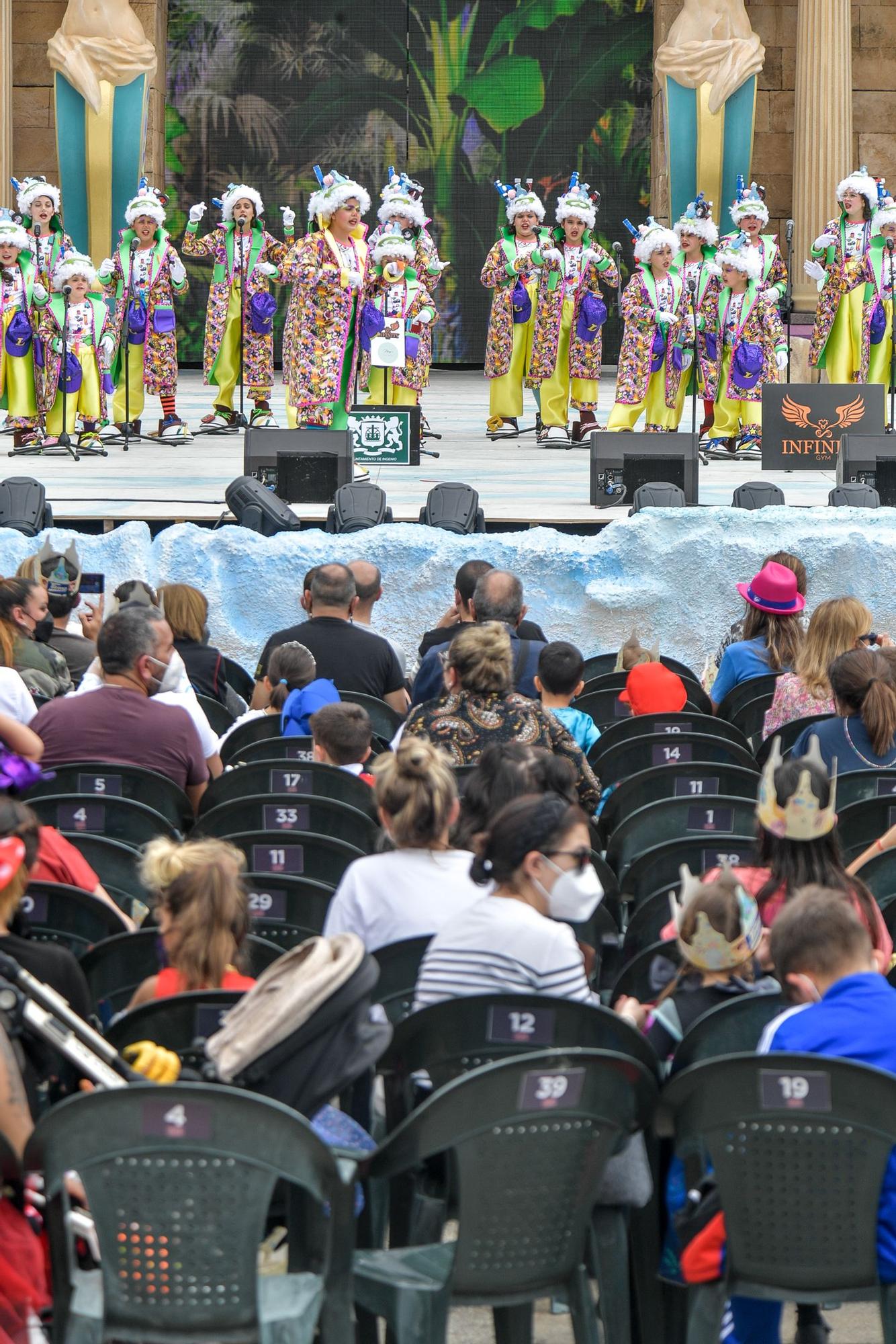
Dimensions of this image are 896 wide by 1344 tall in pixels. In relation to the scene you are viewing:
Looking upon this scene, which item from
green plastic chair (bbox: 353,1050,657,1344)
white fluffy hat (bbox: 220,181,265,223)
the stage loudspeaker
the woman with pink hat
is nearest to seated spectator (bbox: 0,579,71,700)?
the woman with pink hat

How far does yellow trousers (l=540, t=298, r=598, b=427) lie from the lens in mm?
12727

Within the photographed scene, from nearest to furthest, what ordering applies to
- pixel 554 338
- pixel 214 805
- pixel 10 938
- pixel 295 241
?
pixel 10 938
pixel 214 805
pixel 295 241
pixel 554 338

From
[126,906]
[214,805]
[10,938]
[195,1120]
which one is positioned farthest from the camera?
[214,805]

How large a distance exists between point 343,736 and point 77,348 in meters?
8.45

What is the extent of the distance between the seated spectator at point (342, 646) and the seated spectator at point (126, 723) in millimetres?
1164

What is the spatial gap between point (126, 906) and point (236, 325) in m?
9.85

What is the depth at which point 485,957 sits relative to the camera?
9.20ft

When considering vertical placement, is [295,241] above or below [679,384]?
above

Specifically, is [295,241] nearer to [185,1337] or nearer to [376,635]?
[376,635]

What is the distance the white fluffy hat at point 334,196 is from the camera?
1114cm

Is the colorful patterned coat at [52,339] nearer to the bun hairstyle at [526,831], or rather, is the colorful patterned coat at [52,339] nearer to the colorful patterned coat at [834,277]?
the colorful patterned coat at [834,277]

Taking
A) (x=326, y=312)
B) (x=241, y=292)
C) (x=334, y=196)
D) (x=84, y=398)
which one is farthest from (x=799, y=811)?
(x=241, y=292)

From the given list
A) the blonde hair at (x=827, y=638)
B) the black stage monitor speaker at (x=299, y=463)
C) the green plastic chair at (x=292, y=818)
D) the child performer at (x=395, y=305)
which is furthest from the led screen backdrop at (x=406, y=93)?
the green plastic chair at (x=292, y=818)

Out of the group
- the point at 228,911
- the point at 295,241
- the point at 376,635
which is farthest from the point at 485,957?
the point at 295,241
